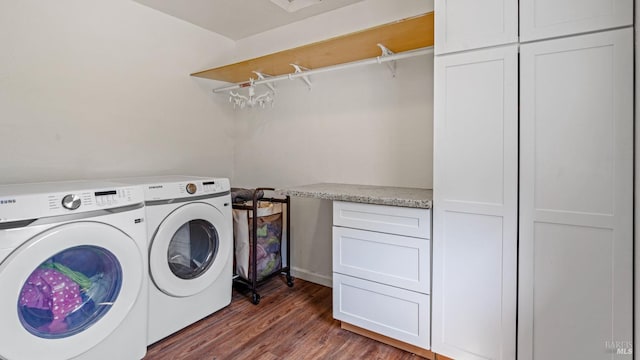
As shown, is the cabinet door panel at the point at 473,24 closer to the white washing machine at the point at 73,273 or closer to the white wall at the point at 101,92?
the white washing machine at the point at 73,273

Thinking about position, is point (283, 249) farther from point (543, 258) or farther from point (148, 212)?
point (543, 258)

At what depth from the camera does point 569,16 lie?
1.32m

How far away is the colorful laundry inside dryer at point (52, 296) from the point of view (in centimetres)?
137

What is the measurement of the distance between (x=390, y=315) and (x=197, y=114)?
7.71 feet

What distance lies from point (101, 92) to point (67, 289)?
1.45 metres

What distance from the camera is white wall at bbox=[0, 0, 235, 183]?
1927mm

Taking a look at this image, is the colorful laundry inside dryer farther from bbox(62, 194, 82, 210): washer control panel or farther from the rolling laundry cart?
the rolling laundry cart

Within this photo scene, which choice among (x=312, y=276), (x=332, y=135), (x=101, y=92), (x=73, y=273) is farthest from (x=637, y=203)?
(x=101, y=92)

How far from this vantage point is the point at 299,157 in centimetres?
285

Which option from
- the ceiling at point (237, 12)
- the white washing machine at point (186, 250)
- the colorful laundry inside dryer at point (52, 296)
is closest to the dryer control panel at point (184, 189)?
the white washing machine at point (186, 250)

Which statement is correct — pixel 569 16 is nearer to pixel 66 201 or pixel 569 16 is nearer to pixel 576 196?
pixel 576 196

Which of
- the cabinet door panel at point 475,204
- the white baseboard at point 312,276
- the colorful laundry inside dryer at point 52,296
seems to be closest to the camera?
the colorful laundry inside dryer at point 52,296

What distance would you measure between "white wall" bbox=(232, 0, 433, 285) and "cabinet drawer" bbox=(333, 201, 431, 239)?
566 millimetres

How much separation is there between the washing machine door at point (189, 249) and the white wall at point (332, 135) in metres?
0.84
